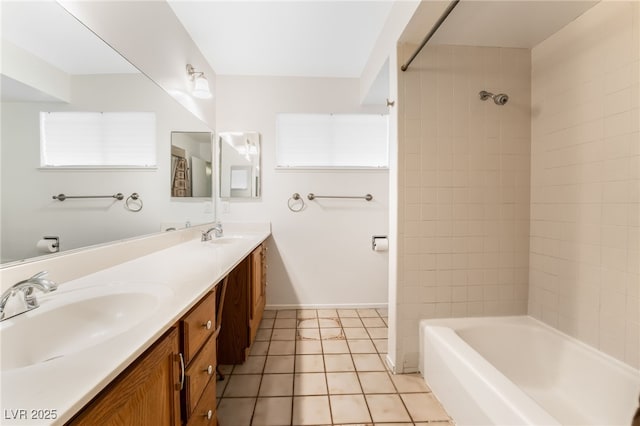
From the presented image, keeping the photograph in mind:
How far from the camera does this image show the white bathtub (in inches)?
39.6

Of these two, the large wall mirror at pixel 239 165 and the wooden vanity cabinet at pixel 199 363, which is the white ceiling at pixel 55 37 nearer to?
the wooden vanity cabinet at pixel 199 363

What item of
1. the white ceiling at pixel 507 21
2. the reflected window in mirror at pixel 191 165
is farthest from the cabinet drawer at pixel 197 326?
the white ceiling at pixel 507 21

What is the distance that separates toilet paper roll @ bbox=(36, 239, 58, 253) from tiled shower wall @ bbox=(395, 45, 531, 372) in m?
1.65

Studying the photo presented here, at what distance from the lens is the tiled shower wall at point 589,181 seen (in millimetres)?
1155

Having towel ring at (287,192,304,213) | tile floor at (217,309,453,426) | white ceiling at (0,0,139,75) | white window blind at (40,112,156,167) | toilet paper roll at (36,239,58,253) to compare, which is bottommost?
tile floor at (217,309,453,426)

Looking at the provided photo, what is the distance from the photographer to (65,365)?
1.54 feet

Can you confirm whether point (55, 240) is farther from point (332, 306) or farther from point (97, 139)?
point (332, 306)

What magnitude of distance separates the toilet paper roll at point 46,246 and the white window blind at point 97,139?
0.28 m

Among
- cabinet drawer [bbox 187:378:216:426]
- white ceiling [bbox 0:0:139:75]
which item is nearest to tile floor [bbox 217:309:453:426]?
cabinet drawer [bbox 187:378:216:426]

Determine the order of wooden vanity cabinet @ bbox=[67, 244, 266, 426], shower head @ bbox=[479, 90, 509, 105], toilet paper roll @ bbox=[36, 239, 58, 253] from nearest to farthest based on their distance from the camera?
wooden vanity cabinet @ bbox=[67, 244, 266, 426] → toilet paper roll @ bbox=[36, 239, 58, 253] → shower head @ bbox=[479, 90, 509, 105]

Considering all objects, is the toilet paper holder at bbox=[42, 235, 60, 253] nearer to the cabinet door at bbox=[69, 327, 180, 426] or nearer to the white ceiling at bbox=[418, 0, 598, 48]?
the cabinet door at bbox=[69, 327, 180, 426]

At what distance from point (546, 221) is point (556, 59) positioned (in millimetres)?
962

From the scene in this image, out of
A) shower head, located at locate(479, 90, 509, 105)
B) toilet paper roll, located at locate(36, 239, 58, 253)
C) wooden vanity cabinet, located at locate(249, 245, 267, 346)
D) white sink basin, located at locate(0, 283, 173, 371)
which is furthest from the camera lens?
wooden vanity cabinet, located at locate(249, 245, 267, 346)

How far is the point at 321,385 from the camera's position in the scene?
1.51 m
